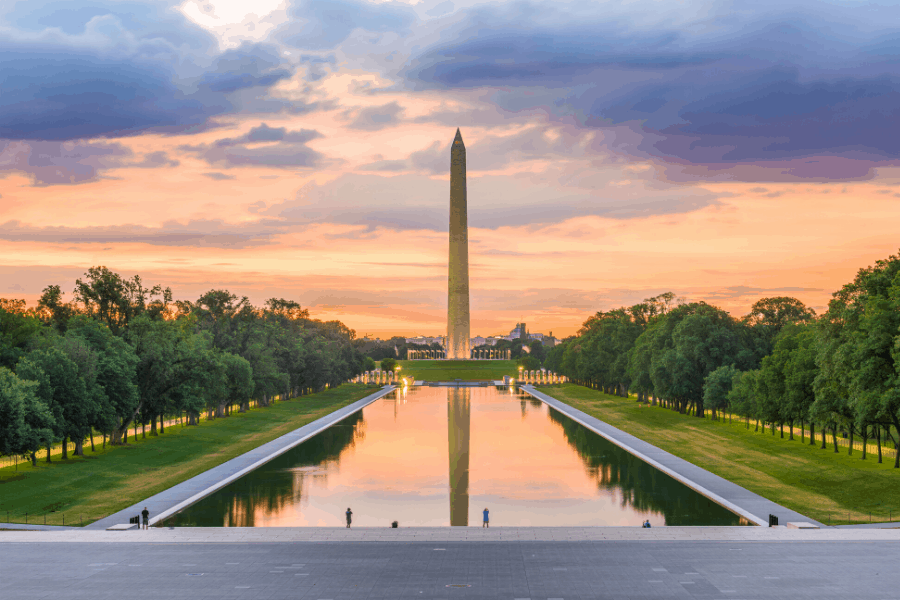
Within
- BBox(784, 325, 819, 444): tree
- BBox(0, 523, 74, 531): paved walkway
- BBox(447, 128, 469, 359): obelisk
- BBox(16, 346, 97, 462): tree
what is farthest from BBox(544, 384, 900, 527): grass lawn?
BBox(447, 128, 469, 359): obelisk

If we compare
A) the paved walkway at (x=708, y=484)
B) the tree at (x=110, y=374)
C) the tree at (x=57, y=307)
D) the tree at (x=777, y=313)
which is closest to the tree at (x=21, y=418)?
Answer: the tree at (x=110, y=374)

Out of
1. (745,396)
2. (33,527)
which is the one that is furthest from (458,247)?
(33,527)

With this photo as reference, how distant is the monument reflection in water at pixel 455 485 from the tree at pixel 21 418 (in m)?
9.74

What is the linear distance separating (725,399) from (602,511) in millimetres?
36698

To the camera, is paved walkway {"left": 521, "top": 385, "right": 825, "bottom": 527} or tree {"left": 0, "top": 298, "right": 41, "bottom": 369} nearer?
paved walkway {"left": 521, "top": 385, "right": 825, "bottom": 527}

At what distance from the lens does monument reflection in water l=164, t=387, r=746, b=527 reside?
30.4 metres

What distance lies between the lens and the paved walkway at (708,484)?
2972 centimetres

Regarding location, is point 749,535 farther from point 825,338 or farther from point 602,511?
point 825,338

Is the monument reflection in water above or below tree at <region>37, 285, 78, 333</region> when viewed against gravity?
below

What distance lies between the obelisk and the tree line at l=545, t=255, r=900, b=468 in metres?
23.1

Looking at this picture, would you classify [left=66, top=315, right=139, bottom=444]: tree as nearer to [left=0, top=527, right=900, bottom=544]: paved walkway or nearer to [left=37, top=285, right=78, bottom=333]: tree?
[left=37, top=285, right=78, bottom=333]: tree

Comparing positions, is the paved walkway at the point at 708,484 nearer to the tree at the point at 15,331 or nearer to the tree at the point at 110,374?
the tree at the point at 110,374

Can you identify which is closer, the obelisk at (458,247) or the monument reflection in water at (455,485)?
the monument reflection in water at (455,485)

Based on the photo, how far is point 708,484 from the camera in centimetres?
3578
